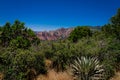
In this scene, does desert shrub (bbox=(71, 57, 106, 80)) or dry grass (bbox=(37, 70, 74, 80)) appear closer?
desert shrub (bbox=(71, 57, 106, 80))

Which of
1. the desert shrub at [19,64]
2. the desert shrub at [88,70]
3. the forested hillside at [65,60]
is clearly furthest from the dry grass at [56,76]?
the desert shrub at [88,70]

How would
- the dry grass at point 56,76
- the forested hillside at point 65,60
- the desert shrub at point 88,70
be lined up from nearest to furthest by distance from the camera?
the desert shrub at point 88,70
the forested hillside at point 65,60
the dry grass at point 56,76

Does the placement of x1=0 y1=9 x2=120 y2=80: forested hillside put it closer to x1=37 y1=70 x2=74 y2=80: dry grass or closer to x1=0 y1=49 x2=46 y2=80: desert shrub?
x1=0 y1=49 x2=46 y2=80: desert shrub

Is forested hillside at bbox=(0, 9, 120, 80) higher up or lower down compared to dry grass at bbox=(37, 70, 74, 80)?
higher up

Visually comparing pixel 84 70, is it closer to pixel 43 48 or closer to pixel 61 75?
pixel 61 75

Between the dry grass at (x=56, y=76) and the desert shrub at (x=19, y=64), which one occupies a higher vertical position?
the desert shrub at (x=19, y=64)

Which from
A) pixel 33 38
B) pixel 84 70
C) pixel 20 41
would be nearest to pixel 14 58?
pixel 84 70

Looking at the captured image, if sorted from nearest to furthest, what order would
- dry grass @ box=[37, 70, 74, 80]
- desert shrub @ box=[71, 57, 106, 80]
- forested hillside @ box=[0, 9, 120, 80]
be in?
1. desert shrub @ box=[71, 57, 106, 80]
2. forested hillside @ box=[0, 9, 120, 80]
3. dry grass @ box=[37, 70, 74, 80]

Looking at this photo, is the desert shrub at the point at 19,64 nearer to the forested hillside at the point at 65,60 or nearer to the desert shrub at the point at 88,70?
the forested hillside at the point at 65,60

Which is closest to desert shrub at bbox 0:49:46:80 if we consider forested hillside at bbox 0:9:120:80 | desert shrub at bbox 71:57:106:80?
forested hillside at bbox 0:9:120:80

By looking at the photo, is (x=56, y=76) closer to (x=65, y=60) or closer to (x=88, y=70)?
(x=65, y=60)

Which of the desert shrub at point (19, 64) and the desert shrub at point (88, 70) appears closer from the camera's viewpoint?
the desert shrub at point (88, 70)

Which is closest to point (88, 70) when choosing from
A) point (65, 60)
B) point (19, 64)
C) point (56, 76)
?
point (56, 76)

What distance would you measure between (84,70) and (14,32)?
1232 cm
